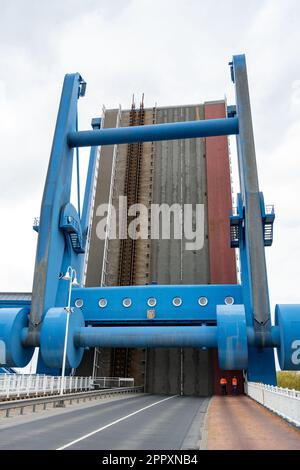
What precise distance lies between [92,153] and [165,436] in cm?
3581

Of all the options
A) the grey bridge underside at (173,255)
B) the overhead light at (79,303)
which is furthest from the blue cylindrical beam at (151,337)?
the grey bridge underside at (173,255)

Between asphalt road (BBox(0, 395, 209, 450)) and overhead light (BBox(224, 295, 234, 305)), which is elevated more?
overhead light (BBox(224, 295, 234, 305))

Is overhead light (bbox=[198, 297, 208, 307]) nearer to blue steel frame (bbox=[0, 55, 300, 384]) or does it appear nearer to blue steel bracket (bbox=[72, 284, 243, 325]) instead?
blue steel bracket (bbox=[72, 284, 243, 325])

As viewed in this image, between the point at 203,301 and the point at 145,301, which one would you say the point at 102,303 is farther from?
A: the point at 203,301

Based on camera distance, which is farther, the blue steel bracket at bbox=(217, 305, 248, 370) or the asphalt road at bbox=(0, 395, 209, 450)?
the blue steel bracket at bbox=(217, 305, 248, 370)

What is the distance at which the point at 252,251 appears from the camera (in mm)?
28344

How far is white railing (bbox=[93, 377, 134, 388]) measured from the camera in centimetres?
3762

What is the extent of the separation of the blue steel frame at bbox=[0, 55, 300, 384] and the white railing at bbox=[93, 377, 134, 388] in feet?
17.0

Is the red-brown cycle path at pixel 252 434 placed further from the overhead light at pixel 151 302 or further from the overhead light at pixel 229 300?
the overhead light at pixel 151 302

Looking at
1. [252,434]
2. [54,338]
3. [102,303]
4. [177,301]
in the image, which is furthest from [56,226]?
[252,434]

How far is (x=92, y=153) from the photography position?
144ft

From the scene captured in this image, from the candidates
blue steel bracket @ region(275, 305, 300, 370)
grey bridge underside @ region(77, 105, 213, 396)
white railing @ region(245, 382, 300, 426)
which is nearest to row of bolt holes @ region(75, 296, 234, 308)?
grey bridge underside @ region(77, 105, 213, 396)

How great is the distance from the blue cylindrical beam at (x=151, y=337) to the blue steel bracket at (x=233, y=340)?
5.50 feet
